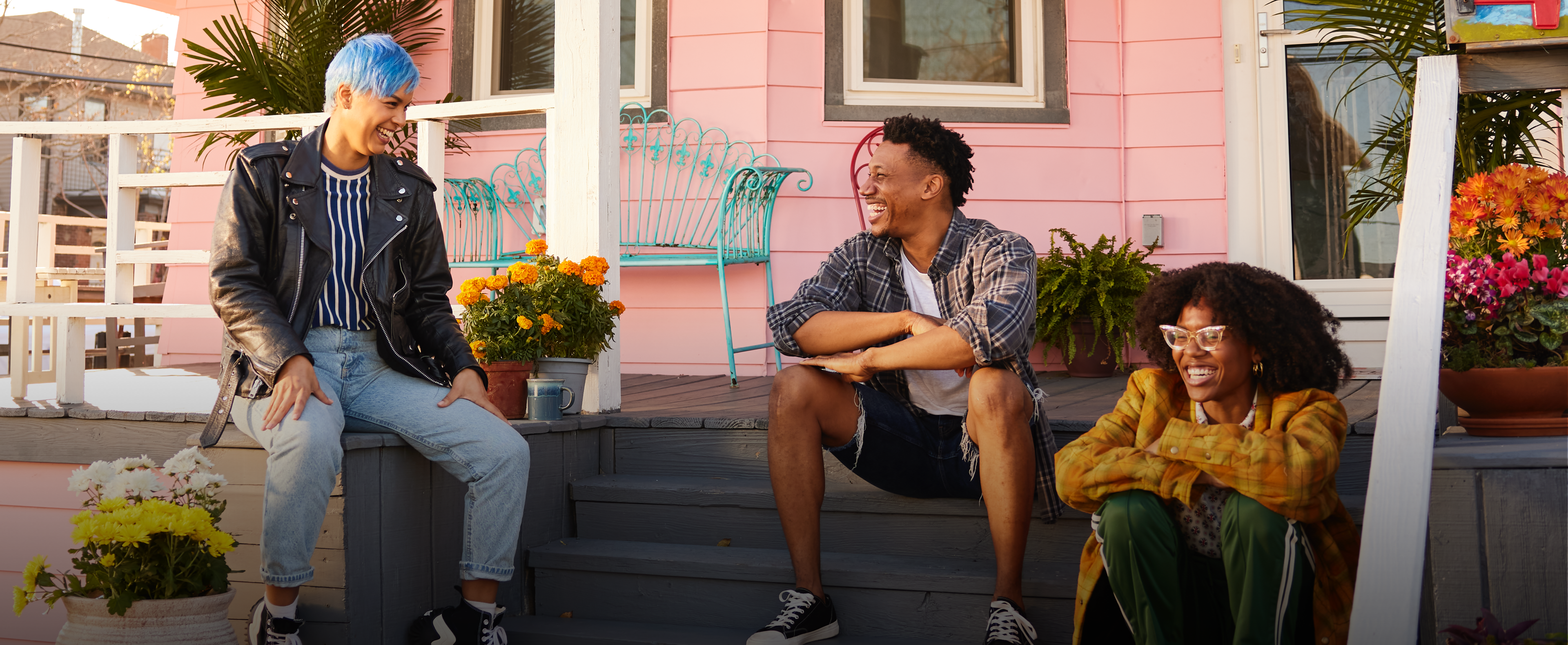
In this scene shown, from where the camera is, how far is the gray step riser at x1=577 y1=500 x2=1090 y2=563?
2.43 m


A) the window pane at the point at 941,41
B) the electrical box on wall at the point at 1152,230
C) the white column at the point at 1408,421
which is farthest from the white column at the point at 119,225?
the electrical box on wall at the point at 1152,230

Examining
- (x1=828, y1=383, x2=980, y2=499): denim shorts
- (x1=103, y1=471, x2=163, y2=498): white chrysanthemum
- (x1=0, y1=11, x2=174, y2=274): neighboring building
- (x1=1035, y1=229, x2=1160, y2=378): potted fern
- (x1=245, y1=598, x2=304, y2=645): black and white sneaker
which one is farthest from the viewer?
(x1=0, y1=11, x2=174, y2=274): neighboring building

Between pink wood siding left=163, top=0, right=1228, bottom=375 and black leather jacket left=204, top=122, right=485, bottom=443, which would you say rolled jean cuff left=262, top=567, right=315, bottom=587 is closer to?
black leather jacket left=204, top=122, right=485, bottom=443

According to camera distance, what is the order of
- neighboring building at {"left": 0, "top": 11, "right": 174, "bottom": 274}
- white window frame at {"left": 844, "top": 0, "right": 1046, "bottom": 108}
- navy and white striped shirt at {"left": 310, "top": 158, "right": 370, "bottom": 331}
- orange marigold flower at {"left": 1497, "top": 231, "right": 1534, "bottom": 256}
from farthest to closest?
neighboring building at {"left": 0, "top": 11, "right": 174, "bottom": 274} → white window frame at {"left": 844, "top": 0, "right": 1046, "bottom": 108} → navy and white striped shirt at {"left": 310, "top": 158, "right": 370, "bottom": 331} → orange marigold flower at {"left": 1497, "top": 231, "right": 1534, "bottom": 256}

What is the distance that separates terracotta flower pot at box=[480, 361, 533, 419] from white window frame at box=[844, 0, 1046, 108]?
7.94ft

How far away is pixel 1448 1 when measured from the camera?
7.32 ft

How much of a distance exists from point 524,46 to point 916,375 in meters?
3.42

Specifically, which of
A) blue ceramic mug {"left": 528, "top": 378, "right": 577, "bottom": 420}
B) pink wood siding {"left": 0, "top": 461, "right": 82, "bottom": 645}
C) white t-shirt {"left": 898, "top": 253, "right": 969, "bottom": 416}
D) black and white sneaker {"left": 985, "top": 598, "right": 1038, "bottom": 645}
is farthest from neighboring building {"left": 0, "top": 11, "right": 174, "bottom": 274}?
black and white sneaker {"left": 985, "top": 598, "right": 1038, "bottom": 645}

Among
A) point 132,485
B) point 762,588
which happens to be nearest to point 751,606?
point 762,588

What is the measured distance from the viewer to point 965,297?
2.46 m

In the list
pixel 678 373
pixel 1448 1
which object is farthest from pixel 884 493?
pixel 678 373

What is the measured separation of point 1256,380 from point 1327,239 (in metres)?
3.11

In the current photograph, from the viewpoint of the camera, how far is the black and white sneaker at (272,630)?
205 cm

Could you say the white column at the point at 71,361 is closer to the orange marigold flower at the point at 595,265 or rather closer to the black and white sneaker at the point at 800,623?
the orange marigold flower at the point at 595,265
